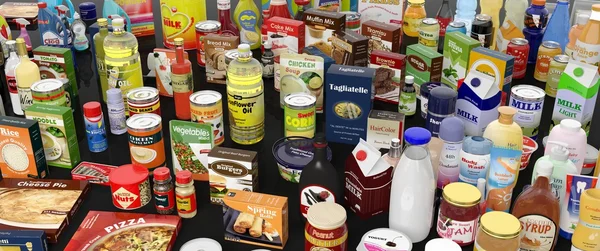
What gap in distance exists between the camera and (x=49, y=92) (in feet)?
6.87

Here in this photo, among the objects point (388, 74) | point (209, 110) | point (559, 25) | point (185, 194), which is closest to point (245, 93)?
point (209, 110)

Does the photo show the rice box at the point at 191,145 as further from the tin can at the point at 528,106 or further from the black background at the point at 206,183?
the tin can at the point at 528,106

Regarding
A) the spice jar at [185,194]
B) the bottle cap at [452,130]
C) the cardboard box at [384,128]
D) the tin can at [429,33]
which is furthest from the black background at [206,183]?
the tin can at [429,33]

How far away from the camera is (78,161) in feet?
6.67

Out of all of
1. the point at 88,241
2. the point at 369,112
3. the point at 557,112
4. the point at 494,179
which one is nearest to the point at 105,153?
the point at 88,241

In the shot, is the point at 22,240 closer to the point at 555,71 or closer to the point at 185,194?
the point at 185,194

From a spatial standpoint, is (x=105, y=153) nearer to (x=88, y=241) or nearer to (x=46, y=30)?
(x=88, y=241)

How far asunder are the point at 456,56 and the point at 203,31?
3.30 ft

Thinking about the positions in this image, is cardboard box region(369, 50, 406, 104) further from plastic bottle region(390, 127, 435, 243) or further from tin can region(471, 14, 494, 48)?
plastic bottle region(390, 127, 435, 243)

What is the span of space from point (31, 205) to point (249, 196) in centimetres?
63

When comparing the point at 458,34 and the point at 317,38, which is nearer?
the point at 458,34

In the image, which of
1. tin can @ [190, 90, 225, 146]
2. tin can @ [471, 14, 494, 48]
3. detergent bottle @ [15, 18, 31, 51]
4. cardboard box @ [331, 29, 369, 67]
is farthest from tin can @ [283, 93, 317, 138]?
detergent bottle @ [15, 18, 31, 51]

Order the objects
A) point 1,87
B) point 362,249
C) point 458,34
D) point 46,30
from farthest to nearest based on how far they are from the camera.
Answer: point 46,30 → point 1,87 → point 458,34 → point 362,249

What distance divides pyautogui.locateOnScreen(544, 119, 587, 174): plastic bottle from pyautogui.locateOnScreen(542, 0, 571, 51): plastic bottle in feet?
3.07
